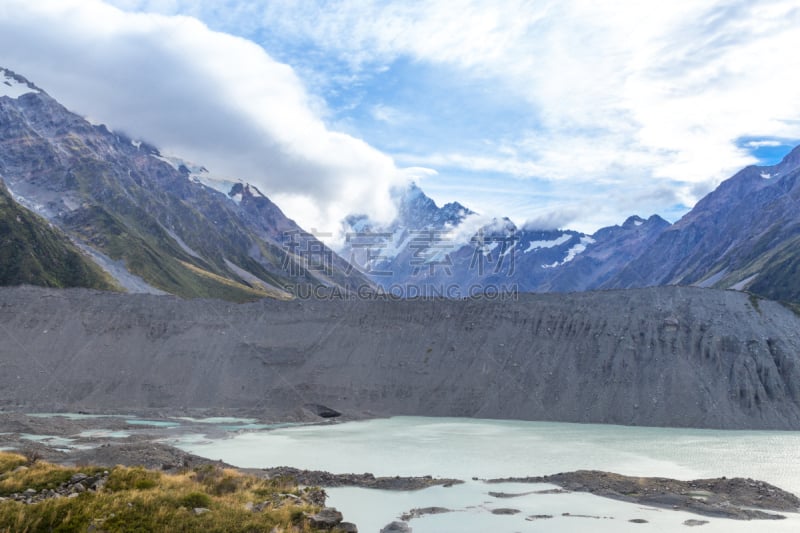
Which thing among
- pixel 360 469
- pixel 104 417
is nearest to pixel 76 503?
pixel 360 469

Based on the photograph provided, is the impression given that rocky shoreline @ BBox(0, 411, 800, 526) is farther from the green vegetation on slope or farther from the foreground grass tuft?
the green vegetation on slope

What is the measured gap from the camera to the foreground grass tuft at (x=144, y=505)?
1493 centimetres

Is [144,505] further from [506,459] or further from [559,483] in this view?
[506,459]

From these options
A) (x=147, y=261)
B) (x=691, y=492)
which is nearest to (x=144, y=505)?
(x=691, y=492)

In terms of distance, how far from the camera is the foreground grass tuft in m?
14.9

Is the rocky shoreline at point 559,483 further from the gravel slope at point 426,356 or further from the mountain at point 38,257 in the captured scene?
the mountain at point 38,257

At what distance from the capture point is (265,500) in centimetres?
1909

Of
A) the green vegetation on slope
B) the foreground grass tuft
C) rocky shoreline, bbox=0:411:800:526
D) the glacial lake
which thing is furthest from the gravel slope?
the green vegetation on slope

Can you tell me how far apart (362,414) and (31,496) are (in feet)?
130

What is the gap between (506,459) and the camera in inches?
1278

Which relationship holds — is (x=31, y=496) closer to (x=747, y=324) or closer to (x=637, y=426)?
(x=637, y=426)

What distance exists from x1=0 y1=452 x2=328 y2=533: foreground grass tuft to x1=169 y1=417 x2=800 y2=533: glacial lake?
3344mm

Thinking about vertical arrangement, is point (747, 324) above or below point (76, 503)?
above

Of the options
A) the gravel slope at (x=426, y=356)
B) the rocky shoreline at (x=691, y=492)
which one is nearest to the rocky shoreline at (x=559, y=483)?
the rocky shoreline at (x=691, y=492)
